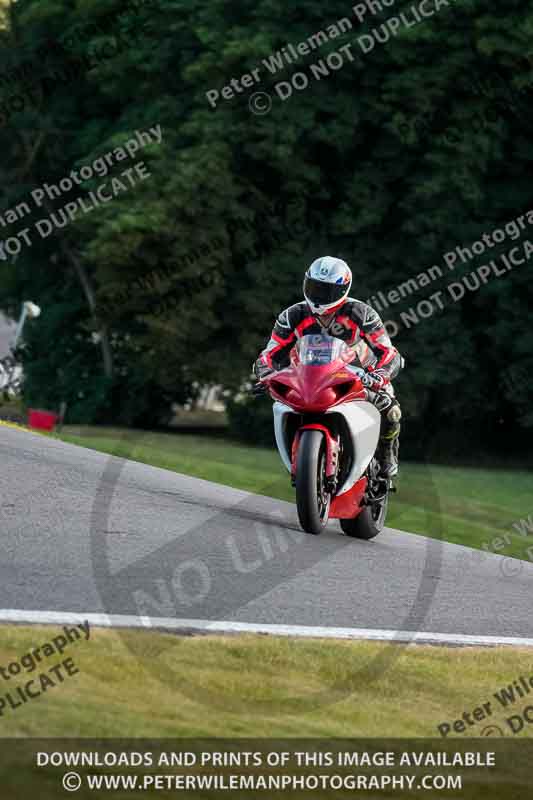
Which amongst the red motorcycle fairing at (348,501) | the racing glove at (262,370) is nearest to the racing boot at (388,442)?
the red motorcycle fairing at (348,501)

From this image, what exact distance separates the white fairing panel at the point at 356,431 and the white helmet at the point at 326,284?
2.44ft

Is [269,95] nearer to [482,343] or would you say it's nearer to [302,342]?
[482,343]

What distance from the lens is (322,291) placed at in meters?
10.1

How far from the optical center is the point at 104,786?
5.36 meters

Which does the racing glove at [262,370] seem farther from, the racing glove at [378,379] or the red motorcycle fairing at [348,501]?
the red motorcycle fairing at [348,501]

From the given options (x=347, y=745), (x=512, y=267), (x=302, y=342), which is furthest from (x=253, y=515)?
(x=512, y=267)

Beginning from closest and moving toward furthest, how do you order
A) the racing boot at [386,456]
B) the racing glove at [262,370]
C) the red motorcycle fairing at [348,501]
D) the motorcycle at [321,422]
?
the motorcycle at [321,422]
the racing glove at [262,370]
the red motorcycle fairing at [348,501]
the racing boot at [386,456]

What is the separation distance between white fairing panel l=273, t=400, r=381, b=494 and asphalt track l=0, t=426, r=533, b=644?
0.67 meters

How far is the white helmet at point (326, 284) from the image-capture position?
10016 millimetres

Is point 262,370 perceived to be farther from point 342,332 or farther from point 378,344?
point 378,344

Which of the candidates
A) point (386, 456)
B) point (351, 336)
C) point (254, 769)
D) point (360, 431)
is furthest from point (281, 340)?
point (254, 769)

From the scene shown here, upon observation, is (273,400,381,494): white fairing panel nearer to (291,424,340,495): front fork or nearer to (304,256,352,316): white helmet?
(291,424,340,495): front fork

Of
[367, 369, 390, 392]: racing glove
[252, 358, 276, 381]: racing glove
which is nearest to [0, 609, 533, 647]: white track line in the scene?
[367, 369, 390, 392]: racing glove

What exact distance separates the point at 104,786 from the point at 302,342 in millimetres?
5250
